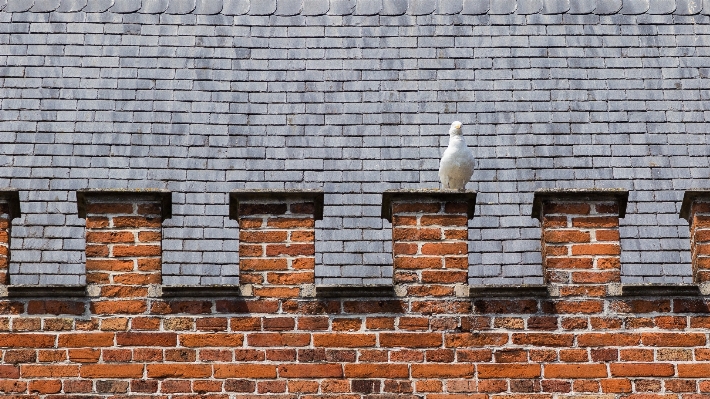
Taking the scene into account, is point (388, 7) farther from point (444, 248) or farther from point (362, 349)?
point (362, 349)

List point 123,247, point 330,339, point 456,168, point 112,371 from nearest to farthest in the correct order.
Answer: point 112,371
point 330,339
point 123,247
point 456,168

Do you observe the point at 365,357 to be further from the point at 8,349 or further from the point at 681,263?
the point at 681,263

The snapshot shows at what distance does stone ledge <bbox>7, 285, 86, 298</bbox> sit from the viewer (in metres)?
8.77

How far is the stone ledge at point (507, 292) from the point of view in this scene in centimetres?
880

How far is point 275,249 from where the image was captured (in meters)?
8.87

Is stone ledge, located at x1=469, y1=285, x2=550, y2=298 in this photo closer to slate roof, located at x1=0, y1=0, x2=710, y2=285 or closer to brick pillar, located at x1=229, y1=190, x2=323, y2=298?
brick pillar, located at x1=229, y1=190, x2=323, y2=298

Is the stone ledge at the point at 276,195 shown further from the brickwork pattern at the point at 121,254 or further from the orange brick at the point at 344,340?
the orange brick at the point at 344,340

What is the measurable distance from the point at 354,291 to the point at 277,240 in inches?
18.8

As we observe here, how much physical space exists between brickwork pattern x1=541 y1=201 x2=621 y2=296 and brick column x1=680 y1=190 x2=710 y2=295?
0.39 meters

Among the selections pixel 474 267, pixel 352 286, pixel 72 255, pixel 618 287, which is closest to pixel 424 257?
pixel 352 286

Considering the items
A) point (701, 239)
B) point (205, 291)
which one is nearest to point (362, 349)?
point (205, 291)

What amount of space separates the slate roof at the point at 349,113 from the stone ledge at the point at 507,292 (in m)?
2.92

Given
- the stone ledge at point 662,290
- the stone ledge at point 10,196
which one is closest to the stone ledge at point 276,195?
the stone ledge at point 10,196

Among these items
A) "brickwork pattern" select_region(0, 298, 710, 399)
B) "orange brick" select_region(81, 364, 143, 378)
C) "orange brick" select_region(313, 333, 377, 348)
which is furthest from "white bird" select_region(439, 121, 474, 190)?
"orange brick" select_region(81, 364, 143, 378)
